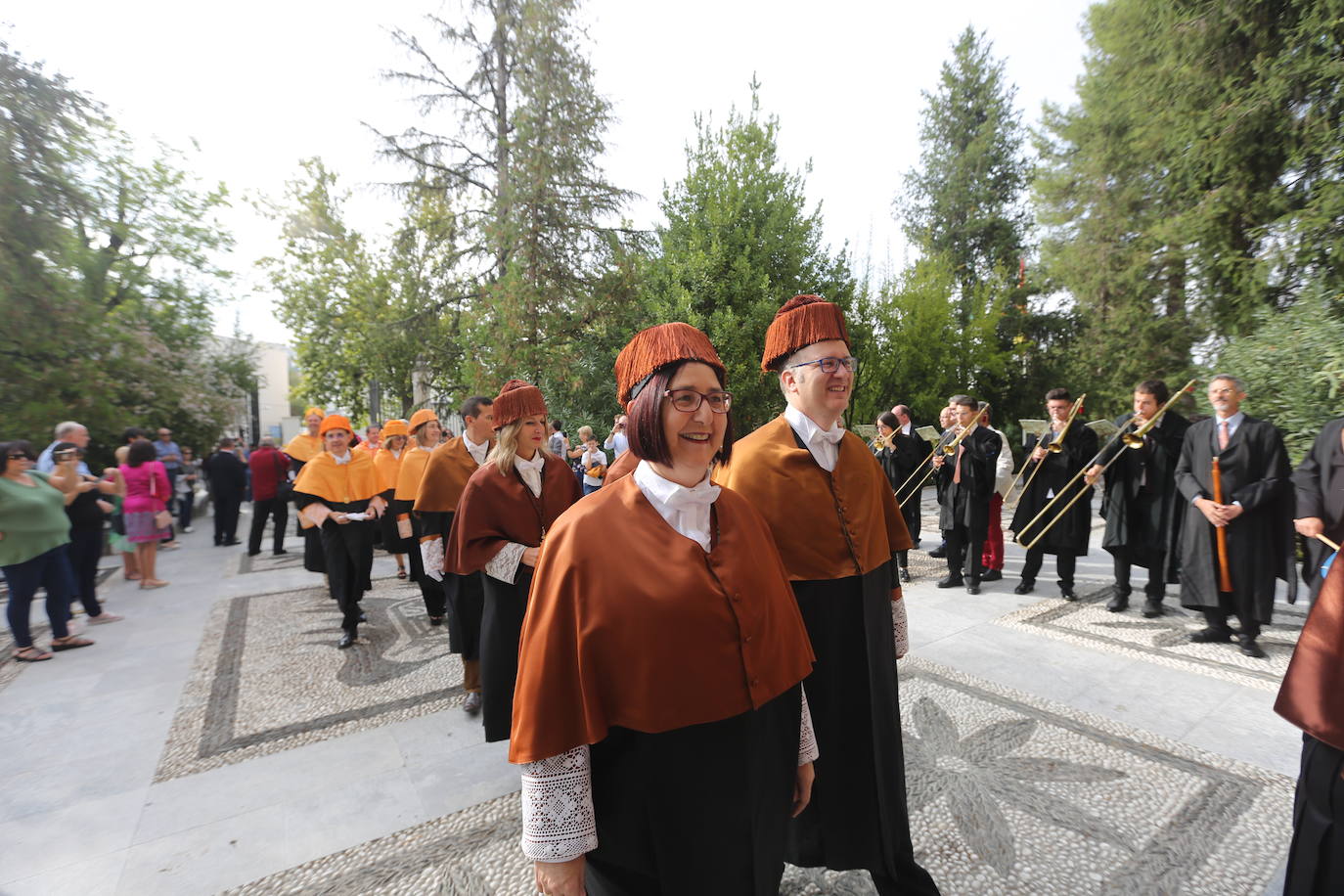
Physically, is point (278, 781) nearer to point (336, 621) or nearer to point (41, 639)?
point (336, 621)

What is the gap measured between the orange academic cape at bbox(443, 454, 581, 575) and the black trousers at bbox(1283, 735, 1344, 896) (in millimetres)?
3031

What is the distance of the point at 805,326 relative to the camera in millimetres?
2301

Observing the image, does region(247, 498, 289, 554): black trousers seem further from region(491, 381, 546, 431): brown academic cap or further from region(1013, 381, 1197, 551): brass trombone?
region(1013, 381, 1197, 551): brass trombone

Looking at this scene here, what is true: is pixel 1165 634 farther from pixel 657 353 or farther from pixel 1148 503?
pixel 657 353

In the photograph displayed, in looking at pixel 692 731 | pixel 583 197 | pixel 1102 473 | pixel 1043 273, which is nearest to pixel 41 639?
pixel 692 731

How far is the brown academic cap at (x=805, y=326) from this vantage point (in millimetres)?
2299

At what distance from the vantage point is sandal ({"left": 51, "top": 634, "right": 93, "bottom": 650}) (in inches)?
231

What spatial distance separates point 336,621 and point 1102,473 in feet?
26.9

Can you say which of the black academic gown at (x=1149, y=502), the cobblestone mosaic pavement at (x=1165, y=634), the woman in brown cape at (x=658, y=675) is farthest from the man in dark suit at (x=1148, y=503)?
the woman in brown cape at (x=658, y=675)

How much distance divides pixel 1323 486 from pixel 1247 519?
1.17 m

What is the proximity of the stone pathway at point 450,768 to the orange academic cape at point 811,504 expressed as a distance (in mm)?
1477

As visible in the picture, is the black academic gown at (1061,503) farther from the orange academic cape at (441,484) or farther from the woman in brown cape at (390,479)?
the woman in brown cape at (390,479)

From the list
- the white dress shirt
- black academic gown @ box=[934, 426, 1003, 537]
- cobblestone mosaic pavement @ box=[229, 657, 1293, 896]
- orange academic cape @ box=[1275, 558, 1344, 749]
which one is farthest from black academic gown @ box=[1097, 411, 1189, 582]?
the white dress shirt

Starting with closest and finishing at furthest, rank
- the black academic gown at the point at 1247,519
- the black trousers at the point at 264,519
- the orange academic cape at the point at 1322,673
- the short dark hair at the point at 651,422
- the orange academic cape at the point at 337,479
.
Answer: the short dark hair at the point at 651,422
the orange academic cape at the point at 1322,673
the black academic gown at the point at 1247,519
the orange academic cape at the point at 337,479
the black trousers at the point at 264,519
